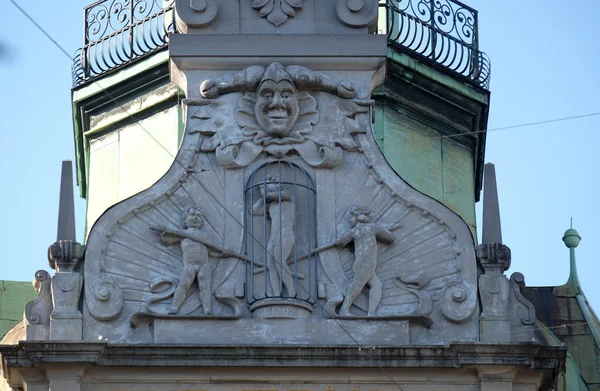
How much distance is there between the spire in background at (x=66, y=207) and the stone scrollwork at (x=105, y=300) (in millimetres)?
604

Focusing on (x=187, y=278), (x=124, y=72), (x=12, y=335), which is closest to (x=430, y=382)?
(x=187, y=278)

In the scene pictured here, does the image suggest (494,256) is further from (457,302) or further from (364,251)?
(364,251)

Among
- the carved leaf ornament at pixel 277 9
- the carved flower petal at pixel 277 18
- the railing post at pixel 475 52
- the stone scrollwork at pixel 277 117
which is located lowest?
the stone scrollwork at pixel 277 117

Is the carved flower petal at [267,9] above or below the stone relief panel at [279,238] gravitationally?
above

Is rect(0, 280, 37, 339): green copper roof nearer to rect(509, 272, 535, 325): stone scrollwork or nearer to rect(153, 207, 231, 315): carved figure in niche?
rect(153, 207, 231, 315): carved figure in niche

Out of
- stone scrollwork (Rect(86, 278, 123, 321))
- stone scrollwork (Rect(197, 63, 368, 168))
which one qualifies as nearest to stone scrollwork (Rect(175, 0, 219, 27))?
stone scrollwork (Rect(197, 63, 368, 168))

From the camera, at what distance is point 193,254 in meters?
24.5

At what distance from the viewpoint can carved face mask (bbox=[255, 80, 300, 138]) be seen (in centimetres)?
2522

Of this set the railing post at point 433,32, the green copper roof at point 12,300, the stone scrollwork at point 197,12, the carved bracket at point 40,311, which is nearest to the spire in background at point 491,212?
the stone scrollwork at point 197,12

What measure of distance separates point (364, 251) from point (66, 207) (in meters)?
3.13

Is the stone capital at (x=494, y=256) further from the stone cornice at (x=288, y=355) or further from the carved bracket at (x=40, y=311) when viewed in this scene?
the carved bracket at (x=40, y=311)

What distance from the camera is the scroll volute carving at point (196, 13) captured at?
2578 centimetres

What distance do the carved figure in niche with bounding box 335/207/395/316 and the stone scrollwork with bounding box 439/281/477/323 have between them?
0.68 metres

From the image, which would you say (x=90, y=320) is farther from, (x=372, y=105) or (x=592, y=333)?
(x=592, y=333)
